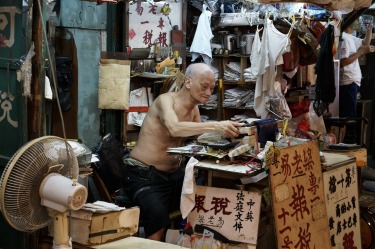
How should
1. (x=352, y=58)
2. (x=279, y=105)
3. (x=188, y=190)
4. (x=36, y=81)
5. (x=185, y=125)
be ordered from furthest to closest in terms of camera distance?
1. (x=352, y=58)
2. (x=279, y=105)
3. (x=185, y=125)
4. (x=188, y=190)
5. (x=36, y=81)

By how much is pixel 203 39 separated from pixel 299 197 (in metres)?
5.62

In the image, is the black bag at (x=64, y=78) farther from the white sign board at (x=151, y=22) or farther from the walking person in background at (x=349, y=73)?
the walking person in background at (x=349, y=73)

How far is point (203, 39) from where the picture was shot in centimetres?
1049

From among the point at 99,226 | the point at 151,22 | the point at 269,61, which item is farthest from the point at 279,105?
the point at 99,226

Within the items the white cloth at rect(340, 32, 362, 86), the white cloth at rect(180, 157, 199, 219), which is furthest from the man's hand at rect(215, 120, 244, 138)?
the white cloth at rect(340, 32, 362, 86)

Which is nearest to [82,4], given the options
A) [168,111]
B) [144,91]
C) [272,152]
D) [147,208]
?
[144,91]

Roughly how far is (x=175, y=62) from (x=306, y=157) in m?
4.18

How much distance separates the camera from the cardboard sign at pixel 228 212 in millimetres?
5145

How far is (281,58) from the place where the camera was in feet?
31.8

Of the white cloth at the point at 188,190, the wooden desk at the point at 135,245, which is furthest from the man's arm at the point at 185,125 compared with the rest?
the wooden desk at the point at 135,245

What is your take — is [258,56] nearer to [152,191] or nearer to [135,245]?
[152,191]

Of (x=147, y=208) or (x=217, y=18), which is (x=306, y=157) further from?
(x=217, y=18)

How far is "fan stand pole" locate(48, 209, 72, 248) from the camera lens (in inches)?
154

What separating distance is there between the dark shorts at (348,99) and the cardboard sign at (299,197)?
593cm
